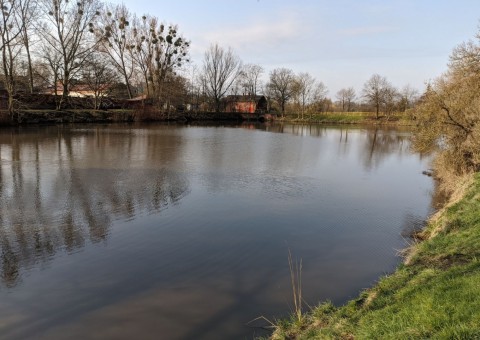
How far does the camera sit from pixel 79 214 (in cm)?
879

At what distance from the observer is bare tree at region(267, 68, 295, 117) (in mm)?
75625

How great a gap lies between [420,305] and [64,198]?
918 cm

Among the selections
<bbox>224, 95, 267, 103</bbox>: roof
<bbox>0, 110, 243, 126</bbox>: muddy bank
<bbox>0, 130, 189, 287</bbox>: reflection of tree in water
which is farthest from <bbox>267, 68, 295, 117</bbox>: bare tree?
<bbox>0, 130, 189, 287</bbox>: reflection of tree in water

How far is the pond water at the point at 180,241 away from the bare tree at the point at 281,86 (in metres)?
62.0

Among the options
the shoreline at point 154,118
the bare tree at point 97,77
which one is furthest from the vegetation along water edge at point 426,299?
the bare tree at point 97,77

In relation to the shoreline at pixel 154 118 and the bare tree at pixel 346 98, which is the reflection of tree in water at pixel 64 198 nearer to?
the shoreline at pixel 154 118

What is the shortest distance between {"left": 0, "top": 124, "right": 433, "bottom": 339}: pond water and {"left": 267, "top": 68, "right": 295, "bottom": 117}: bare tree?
61984 mm

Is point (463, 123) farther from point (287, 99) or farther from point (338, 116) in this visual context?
point (287, 99)

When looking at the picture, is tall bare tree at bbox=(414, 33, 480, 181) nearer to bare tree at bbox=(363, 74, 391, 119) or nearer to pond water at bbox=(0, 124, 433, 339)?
pond water at bbox=(0, 124, 433, 339)

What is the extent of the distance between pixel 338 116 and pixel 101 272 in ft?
219

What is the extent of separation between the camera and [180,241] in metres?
7.57

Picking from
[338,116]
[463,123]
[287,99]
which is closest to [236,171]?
[463,123]

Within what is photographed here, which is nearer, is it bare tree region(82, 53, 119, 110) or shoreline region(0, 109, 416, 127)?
shoreline region(0, 109, 416, 127)

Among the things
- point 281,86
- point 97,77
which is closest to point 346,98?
point 281,86
